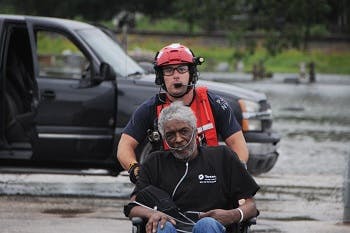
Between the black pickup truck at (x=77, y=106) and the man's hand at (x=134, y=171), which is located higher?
the man's hand at (x=134, y=171)

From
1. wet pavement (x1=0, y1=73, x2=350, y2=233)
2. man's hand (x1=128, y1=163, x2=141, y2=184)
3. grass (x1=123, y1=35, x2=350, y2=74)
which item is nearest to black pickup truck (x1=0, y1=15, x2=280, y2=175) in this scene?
wet pavement (x1=0, y1=73, x2=350, y2=233)

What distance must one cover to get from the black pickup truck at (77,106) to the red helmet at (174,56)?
506 centimetres

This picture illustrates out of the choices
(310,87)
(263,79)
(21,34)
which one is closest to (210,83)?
(21,34)

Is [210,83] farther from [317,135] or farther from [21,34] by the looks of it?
[317,135]

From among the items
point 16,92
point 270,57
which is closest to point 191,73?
point 16,92

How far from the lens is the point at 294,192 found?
1393 centimetres

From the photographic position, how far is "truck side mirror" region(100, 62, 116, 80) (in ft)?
43.2

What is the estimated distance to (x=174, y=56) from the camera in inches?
311

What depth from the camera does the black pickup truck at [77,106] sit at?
517 inches

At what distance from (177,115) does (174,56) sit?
87 centimetres

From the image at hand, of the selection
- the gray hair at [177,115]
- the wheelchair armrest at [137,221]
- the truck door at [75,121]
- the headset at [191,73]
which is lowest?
the truck door at [75,121]

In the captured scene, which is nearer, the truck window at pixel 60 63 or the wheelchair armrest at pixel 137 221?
the wheelchair armrest at pixel 137 221

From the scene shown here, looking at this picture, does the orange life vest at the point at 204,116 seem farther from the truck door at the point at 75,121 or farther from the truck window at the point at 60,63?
the truck window at the point at 60,63

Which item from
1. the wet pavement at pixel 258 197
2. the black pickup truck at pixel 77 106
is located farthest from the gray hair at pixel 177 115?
the black pickup truck at pixel 77 106
